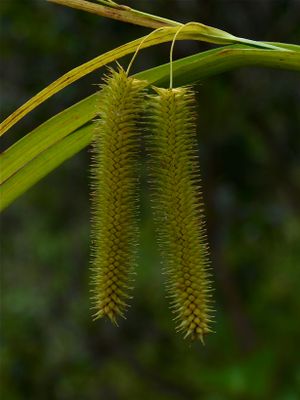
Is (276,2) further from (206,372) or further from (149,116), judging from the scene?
(149,116)

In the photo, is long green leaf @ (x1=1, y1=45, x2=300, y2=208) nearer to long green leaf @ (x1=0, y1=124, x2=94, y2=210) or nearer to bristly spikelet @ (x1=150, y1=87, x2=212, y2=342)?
long green leaf @ (x1=0, y1=124, x2=94, y2=210)

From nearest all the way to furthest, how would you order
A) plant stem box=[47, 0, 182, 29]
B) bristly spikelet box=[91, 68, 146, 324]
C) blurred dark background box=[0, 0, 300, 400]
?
bristly spikelet box=[91, 68, 146, 324] < plant stem box=[47, 0, 182, 29] < blurred dark background box=[0, 0, 300, 400]

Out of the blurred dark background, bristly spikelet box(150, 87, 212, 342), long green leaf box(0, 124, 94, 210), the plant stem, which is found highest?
the blurred dark background

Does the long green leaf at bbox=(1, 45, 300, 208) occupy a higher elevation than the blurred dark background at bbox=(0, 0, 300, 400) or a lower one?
lower

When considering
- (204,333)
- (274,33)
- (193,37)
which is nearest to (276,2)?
(274,33)

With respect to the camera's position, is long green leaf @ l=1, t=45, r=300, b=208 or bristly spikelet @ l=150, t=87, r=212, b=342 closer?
bristly spikelet @ l=150, t=87, r=212, b=342

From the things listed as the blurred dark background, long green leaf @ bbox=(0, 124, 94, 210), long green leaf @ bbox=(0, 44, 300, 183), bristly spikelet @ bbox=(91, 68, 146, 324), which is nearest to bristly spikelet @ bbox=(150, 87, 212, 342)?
bristly spikelet @ bbox=(91, 68, 146, 324)
